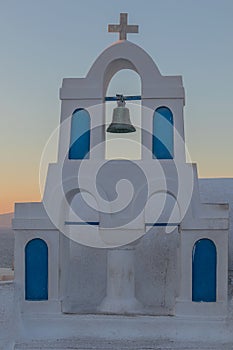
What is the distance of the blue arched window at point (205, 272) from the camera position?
773 centimetres

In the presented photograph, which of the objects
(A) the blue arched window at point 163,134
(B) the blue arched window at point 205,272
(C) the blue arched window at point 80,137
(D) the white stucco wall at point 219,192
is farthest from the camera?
(D) the white stucco wall at point 219,192

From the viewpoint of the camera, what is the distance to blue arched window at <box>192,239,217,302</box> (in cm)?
773

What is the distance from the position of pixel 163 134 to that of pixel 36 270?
9.20 feet

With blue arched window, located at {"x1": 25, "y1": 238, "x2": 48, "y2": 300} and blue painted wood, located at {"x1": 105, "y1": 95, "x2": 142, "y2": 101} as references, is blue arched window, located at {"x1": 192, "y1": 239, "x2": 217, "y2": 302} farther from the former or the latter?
blue painted wood, located at {"x1": 105, "y1": 95, "x2": 142, "y2": 101}

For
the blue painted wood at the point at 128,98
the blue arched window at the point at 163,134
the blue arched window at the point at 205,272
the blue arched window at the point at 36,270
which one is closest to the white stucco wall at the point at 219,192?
the blue arched window at the point at 205,272

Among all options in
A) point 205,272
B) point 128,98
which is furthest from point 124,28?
point 205,272

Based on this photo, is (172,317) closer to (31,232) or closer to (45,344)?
(45,344)

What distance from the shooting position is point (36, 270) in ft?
26.2

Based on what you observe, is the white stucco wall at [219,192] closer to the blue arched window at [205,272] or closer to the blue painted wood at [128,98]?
the blue arched window at [205,272]

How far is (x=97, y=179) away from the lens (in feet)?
26.1

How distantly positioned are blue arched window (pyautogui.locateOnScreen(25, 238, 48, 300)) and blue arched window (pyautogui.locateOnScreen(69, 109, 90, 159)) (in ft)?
4.70

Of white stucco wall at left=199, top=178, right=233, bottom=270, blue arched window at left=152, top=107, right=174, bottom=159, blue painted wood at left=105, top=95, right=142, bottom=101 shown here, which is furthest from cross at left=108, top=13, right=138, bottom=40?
white stucco wall at left=199, top=178, right=233, bottom=270

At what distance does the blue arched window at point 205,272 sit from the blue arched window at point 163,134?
4.64ft

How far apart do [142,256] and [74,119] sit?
3888mm
